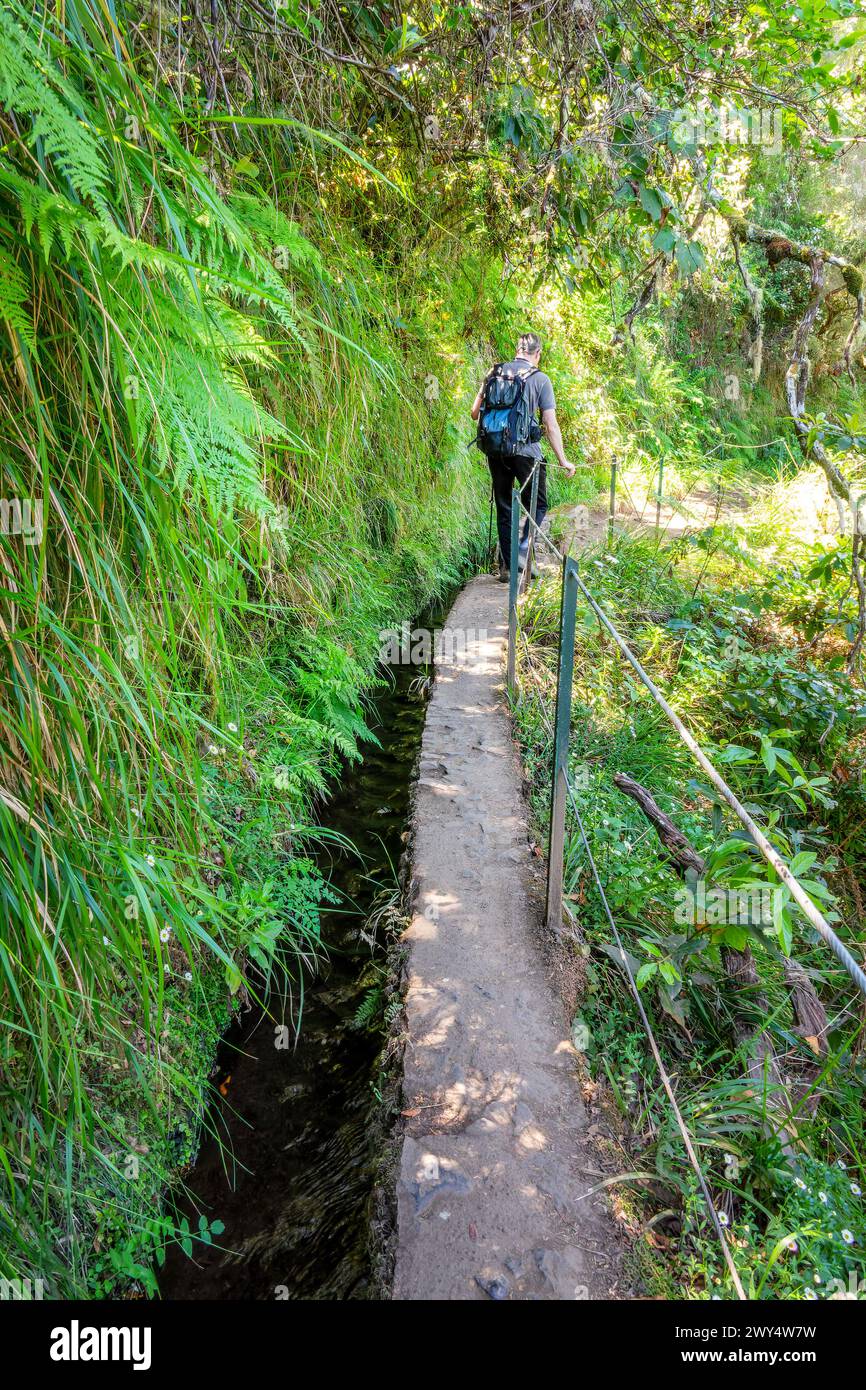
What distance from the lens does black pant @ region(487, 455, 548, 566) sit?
239 inches

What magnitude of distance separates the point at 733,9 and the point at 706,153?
63 cm

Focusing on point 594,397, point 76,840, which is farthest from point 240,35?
point 594,397

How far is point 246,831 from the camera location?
3.02 meters

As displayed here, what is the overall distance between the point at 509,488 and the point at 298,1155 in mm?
5298

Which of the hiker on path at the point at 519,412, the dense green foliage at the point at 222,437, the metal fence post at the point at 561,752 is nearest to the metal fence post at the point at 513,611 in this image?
the hiker on path at the point at 519,412

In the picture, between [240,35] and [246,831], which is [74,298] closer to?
[240,35]

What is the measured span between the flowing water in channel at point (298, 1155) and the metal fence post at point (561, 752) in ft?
2.85

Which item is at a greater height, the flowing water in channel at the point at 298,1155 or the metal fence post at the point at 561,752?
the metal fence post at the point at 561,752

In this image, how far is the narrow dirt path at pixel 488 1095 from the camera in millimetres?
1860

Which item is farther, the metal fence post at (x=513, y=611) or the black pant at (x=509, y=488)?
the black pant at (x=509, y=488)

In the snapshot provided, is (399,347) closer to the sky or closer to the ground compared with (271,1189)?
closer to the sky

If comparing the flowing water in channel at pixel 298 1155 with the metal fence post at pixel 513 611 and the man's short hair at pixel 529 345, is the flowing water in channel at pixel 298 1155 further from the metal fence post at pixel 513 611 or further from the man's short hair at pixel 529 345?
the man's short hair at pixel 529 345

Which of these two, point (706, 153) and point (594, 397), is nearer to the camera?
point (706, 153)
